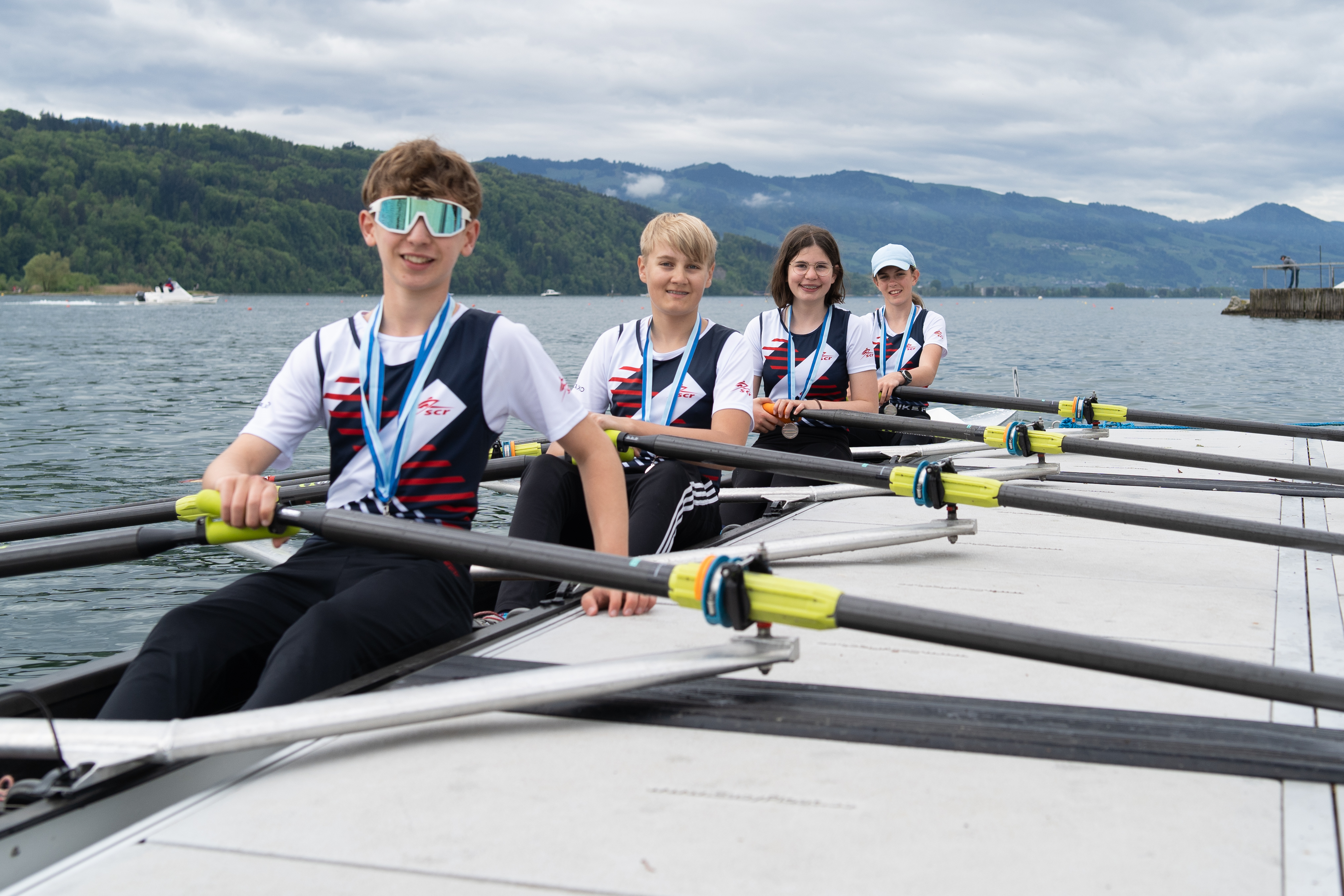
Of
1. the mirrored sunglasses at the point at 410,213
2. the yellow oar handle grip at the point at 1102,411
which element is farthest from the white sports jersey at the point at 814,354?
the mirrored sunglasses at the point at 410,213

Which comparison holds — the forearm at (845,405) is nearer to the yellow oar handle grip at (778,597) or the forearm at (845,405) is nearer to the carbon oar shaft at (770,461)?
the carbon oar shaft at (770,461)

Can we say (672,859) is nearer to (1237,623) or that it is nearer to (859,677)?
(859,677)

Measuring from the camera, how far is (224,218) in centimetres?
11031

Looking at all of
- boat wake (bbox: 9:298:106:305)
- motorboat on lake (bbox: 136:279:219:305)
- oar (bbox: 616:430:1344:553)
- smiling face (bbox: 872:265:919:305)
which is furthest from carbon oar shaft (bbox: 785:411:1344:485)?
boat wake (bbox: 9:298:106:305)

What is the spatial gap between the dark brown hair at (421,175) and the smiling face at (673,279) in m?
1.64

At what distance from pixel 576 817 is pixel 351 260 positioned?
121226 millimetres

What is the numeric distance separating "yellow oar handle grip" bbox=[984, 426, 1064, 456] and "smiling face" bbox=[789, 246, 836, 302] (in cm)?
154

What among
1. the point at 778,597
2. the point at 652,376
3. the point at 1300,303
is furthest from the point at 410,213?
the point at 1300,303

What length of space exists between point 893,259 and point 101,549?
6725 mm

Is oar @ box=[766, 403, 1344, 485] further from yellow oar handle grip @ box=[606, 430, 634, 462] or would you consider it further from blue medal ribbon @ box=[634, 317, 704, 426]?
yellow oar handle grip @ box=[606, 430, 634, 462]

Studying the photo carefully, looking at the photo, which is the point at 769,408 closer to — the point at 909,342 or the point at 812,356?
the point at 812,356

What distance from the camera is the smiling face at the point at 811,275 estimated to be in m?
6.41

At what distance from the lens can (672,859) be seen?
1.89 meters

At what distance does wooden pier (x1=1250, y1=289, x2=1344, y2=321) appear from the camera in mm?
63875
